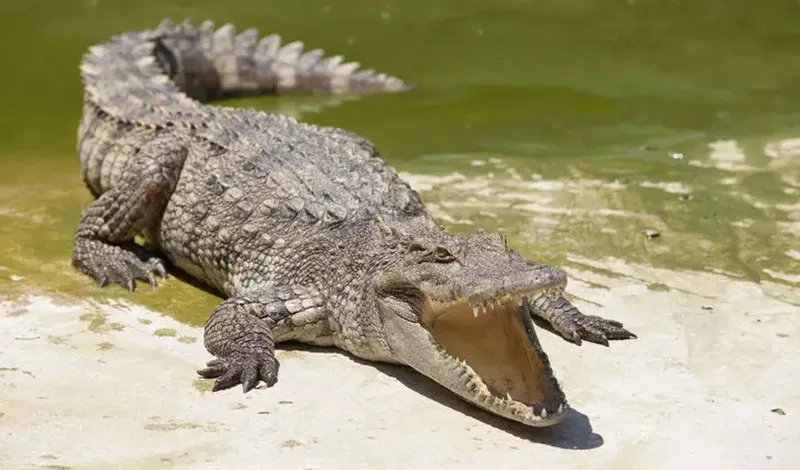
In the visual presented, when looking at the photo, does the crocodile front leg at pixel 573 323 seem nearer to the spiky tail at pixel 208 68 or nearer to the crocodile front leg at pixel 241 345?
the crocodile front leg at pixel 241 345

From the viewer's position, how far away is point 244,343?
4633 mm

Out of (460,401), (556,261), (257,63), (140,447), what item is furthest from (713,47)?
(140,447)

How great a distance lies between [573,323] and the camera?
199 inches

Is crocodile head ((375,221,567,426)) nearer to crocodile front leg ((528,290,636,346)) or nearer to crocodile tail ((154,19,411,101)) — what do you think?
crocodile front leg ((528,290,636,346))

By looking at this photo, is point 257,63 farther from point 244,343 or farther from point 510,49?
point 244,343

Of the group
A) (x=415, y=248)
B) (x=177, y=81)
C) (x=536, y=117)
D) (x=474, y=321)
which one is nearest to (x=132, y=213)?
(x=415, y=248)

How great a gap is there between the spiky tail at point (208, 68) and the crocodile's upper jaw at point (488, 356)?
131 inches

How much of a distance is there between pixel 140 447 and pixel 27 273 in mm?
2097

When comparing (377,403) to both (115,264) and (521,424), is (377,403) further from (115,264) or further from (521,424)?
(115,264)

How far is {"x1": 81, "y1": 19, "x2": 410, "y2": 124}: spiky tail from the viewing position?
7.43 metres

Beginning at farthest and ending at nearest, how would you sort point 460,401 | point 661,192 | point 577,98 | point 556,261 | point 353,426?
point 577,98
point 661,192
point 556,261
point 460,401
point 353,426

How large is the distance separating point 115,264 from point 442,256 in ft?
7.45

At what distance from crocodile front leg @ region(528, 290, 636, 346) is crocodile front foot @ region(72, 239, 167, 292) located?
83.8 inches

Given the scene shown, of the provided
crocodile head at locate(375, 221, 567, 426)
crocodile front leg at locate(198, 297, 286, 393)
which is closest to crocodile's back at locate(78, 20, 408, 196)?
crocodile front leg at locate(198, 297, 286, 393)
